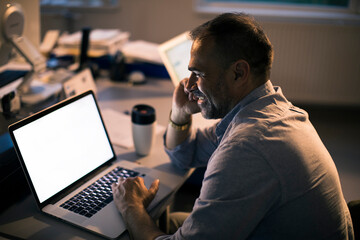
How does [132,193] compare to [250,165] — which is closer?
[250,165]

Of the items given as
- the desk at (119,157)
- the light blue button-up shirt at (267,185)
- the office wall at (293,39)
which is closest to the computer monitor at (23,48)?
the desk at (119,157)

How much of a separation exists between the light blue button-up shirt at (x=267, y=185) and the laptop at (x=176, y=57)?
2.91ft

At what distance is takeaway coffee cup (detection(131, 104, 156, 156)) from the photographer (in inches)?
56.6

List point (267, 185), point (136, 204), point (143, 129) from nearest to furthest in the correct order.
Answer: point (267, 185) → point (136, 204) → point (143, 129)

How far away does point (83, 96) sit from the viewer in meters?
1.31

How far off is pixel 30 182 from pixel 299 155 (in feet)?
2.41

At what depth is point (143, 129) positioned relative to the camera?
144 centimetres

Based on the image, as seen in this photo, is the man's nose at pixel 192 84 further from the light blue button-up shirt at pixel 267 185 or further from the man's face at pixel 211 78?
the light blue button-up shirt at pixel 267 185

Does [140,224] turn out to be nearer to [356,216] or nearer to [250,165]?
[250,165]

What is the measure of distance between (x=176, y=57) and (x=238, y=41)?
3.21 feet

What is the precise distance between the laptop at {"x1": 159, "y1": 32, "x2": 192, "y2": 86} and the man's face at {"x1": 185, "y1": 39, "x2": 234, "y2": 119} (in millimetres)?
765

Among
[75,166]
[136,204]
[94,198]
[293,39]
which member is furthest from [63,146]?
[293,39]

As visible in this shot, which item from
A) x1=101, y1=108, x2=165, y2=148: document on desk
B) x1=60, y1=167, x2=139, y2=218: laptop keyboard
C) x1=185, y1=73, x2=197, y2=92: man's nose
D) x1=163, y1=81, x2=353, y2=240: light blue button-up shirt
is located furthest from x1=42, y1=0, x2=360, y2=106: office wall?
x1=163, y1=81, x2=353, y2=240: light blue button-up shirt

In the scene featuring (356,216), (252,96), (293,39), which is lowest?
(356,216)
